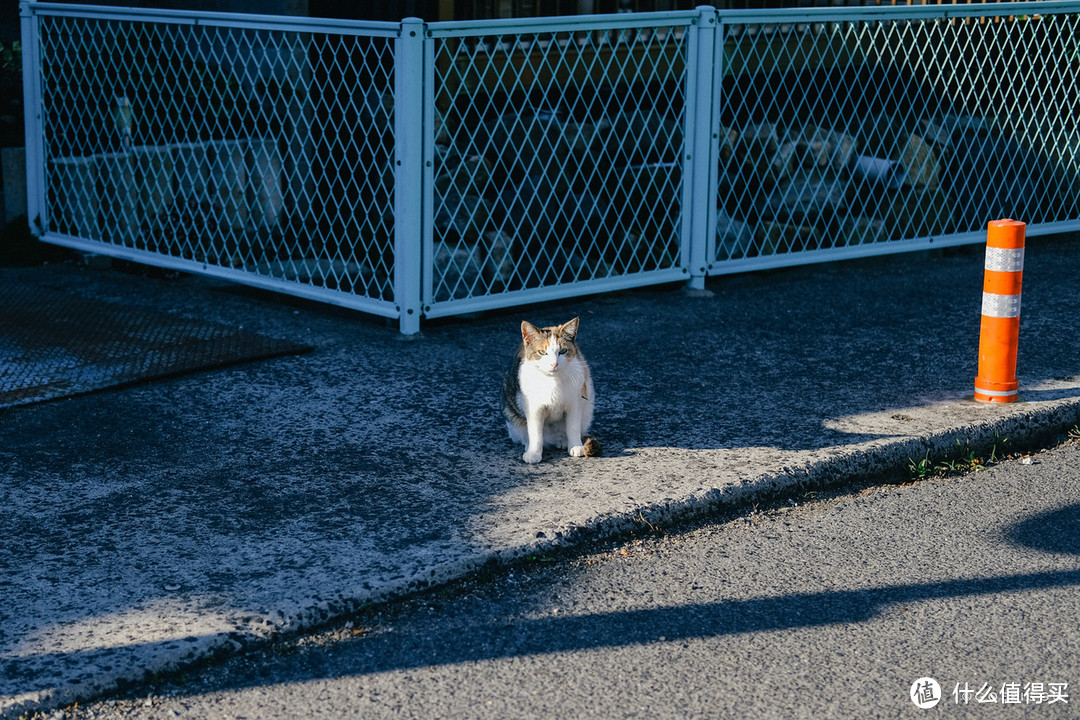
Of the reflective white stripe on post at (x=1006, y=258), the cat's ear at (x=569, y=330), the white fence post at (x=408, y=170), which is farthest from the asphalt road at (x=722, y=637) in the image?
the white fence post at (x=408, y=170)

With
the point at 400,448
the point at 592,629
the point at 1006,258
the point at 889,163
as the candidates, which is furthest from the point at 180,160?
the point at 592,629

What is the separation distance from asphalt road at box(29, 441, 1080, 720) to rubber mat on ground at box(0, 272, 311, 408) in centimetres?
224

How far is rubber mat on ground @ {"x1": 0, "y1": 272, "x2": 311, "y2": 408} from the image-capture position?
495 cm

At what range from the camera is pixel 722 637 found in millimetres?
3098

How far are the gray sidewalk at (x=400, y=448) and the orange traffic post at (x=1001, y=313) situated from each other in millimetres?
105

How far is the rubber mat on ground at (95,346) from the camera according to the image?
4949 mm

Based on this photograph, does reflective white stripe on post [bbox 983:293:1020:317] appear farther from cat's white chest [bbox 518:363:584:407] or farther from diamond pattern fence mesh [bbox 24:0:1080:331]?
diamond pattern fence mesh [bbox 24:0:1080:331]

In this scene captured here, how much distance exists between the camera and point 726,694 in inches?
111

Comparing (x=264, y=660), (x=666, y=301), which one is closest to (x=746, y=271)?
(x=666, y=301)

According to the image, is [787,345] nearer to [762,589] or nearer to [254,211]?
[762,589]
